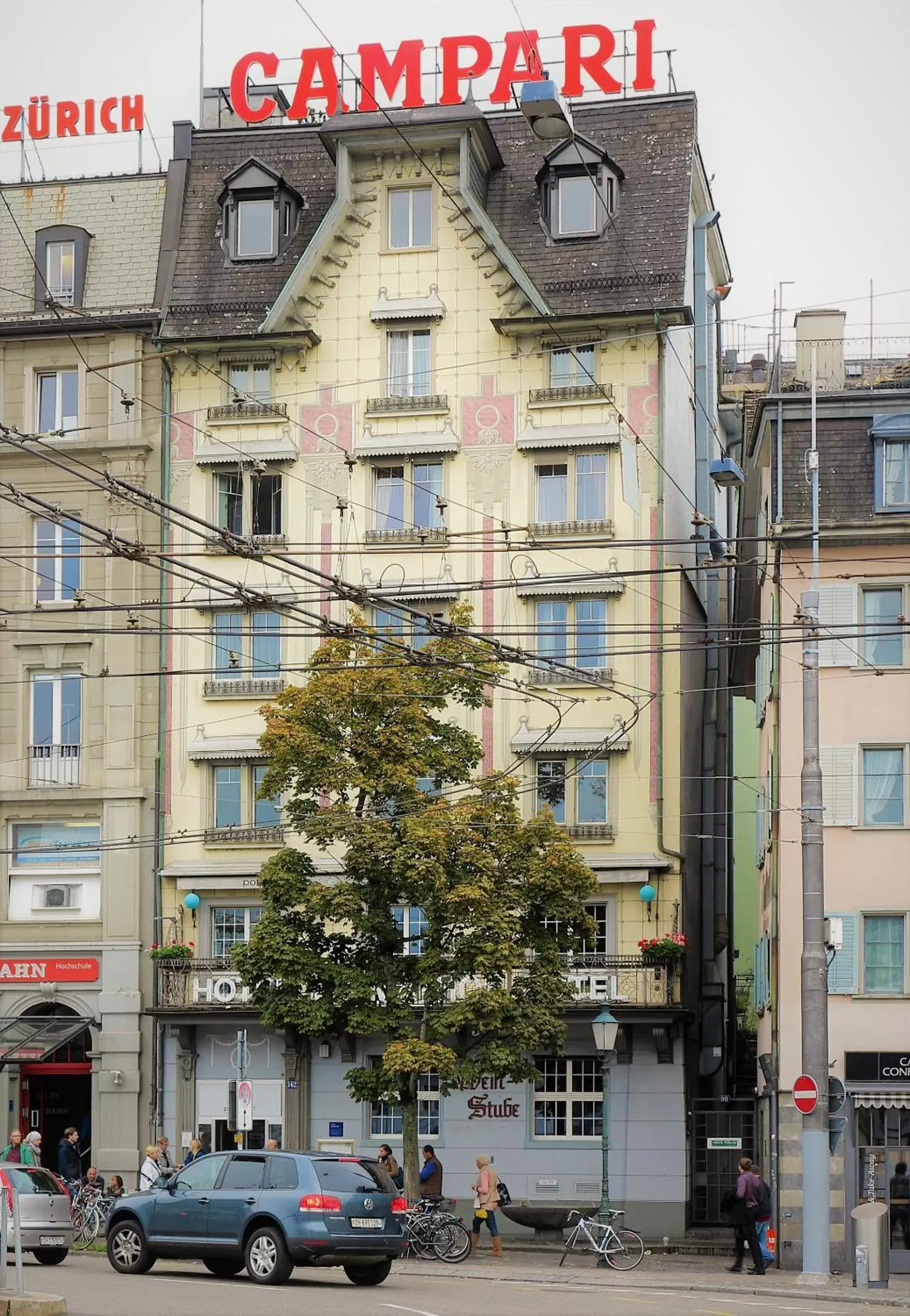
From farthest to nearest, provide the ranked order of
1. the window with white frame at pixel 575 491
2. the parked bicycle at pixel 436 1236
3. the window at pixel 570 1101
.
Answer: the window with white frame at pixel 575 491, the window at pixel 570 1101, the parked bicycle at pixel 436 1236

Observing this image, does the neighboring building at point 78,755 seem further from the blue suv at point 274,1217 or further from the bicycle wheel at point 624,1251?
the blue suv at point 274,1217

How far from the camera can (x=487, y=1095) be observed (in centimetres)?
4438

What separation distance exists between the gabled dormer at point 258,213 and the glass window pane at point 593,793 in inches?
531

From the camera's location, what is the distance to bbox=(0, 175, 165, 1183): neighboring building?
46.1 m

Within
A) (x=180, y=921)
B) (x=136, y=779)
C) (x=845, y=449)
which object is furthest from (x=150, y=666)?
(x=845, y=449)

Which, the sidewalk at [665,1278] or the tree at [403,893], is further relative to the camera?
the tree at [403,893]

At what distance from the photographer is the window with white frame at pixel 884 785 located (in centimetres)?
3862

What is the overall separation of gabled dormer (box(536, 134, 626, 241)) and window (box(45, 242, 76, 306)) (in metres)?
11.0

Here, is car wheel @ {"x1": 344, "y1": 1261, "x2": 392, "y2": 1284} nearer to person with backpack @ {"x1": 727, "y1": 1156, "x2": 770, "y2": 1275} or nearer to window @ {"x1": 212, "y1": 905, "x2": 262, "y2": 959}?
person with backpack @ {"x1": 727, "y1": 1156, "x2": 770, "y2": 1275}

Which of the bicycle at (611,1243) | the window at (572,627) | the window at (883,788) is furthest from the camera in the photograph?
the window at (572,627)

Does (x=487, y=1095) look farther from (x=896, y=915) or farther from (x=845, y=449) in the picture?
(x=845, y=449)

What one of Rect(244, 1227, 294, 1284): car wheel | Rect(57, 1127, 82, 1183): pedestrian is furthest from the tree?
Rect(244, 1227, 294, 1284): car wheel

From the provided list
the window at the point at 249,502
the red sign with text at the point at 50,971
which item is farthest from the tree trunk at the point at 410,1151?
the window at the point at 249,502

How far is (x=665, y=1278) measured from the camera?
32.9m
